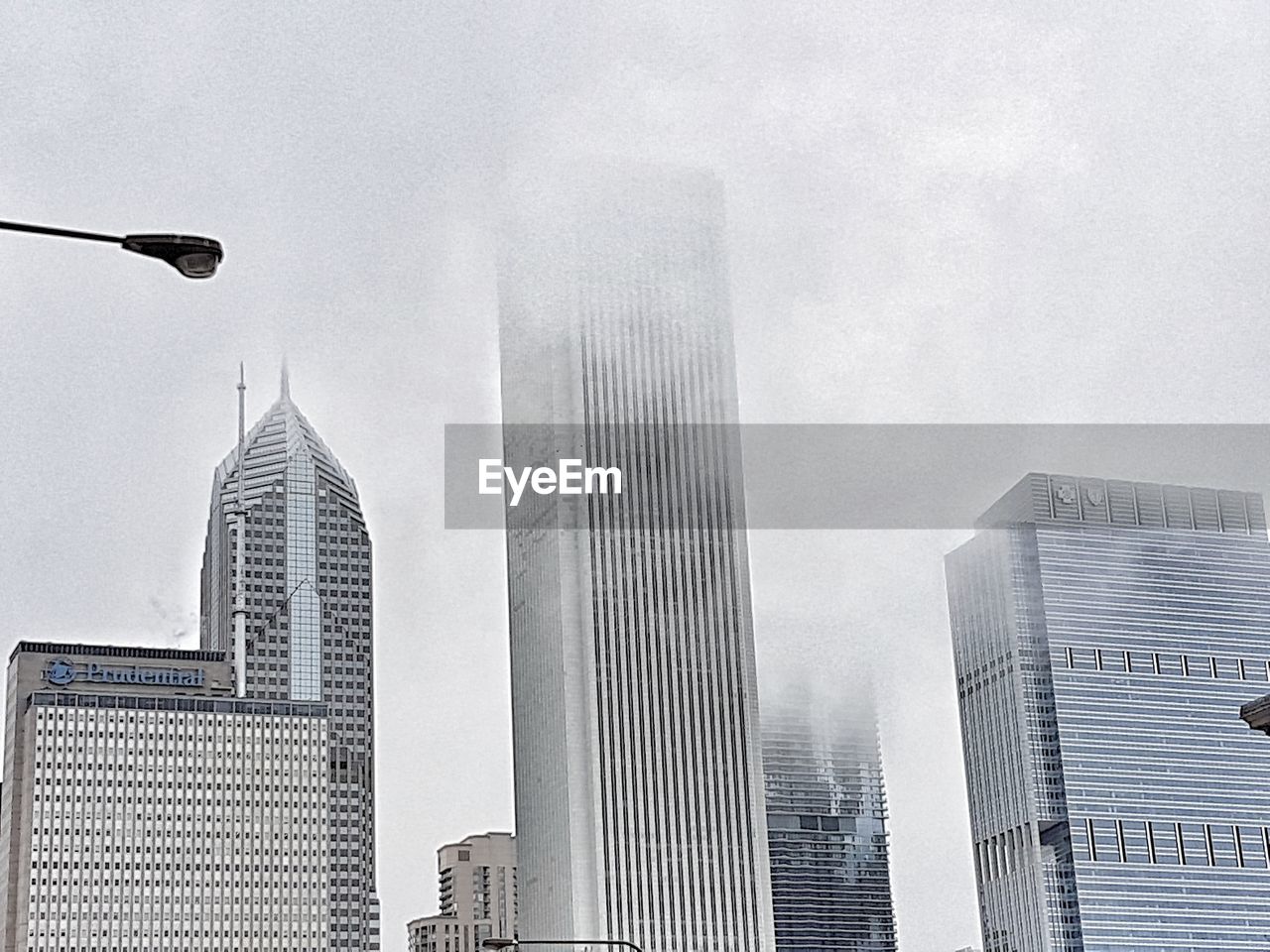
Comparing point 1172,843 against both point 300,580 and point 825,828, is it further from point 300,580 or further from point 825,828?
point 300,580

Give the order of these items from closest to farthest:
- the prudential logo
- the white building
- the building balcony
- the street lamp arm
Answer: the street lamp arm, the building balcony, the white building, the prudential logo

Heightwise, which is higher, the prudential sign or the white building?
the prudential sign

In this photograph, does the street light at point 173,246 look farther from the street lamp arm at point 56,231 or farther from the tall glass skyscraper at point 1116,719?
the tall glass skyscraper at point 1116,719

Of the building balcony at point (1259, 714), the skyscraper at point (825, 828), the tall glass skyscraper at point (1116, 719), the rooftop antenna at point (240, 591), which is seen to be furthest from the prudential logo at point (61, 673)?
the building balcony at point (1259, 714)

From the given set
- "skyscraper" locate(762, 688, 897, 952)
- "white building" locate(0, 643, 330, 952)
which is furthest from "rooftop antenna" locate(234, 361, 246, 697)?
"skyscraper" locate(762, 688, 897, 952)

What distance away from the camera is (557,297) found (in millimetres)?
55938

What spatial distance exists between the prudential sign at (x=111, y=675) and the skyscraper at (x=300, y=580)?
11.9 meters

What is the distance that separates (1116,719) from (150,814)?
34.3 meters

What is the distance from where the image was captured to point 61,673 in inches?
2857

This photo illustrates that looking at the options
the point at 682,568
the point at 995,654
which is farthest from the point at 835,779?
the point at 682,568

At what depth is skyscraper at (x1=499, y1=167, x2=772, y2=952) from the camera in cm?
5294

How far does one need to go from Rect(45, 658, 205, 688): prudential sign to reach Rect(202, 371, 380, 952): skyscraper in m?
11.9

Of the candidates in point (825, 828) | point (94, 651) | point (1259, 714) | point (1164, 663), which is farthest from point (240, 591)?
point (1259, 714)

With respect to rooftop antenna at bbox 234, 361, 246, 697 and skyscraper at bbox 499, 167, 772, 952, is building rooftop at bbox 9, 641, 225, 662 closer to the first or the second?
rooftop antenna at bbox 234, 361, 246, 697
